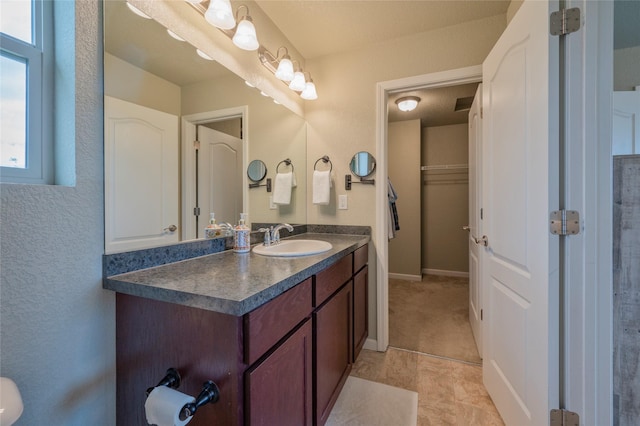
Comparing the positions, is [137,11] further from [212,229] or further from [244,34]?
[212,229]

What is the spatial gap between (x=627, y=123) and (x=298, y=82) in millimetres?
1835

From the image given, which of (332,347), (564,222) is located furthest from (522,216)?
(332,347)

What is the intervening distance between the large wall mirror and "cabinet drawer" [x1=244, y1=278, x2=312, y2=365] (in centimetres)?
61

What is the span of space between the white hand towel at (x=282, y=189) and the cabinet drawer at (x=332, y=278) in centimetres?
73

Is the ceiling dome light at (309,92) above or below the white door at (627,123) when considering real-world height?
above

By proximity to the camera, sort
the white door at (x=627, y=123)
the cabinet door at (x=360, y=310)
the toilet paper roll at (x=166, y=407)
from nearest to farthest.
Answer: the toilet paper roll at (x=166, y=407) < the white door at (x=627, y=123) < the cabinet door at (x=360, y=310)

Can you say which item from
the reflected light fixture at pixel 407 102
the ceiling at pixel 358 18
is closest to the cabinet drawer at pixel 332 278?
the ceiling at pixel 358 18

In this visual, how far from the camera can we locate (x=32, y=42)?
2.64 ft

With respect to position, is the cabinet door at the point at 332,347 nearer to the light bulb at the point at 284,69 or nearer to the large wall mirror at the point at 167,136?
the large wall mirror at the point at 167,136

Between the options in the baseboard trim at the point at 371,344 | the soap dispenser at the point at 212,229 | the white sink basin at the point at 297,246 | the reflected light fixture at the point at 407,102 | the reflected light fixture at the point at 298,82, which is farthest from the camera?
the reflected light fixture at the point at 407,102

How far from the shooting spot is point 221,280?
905mm

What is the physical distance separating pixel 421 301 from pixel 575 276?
7.51ft

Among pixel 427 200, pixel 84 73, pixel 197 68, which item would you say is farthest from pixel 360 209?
pixel 427 200

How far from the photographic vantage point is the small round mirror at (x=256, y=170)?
1.82 metres
